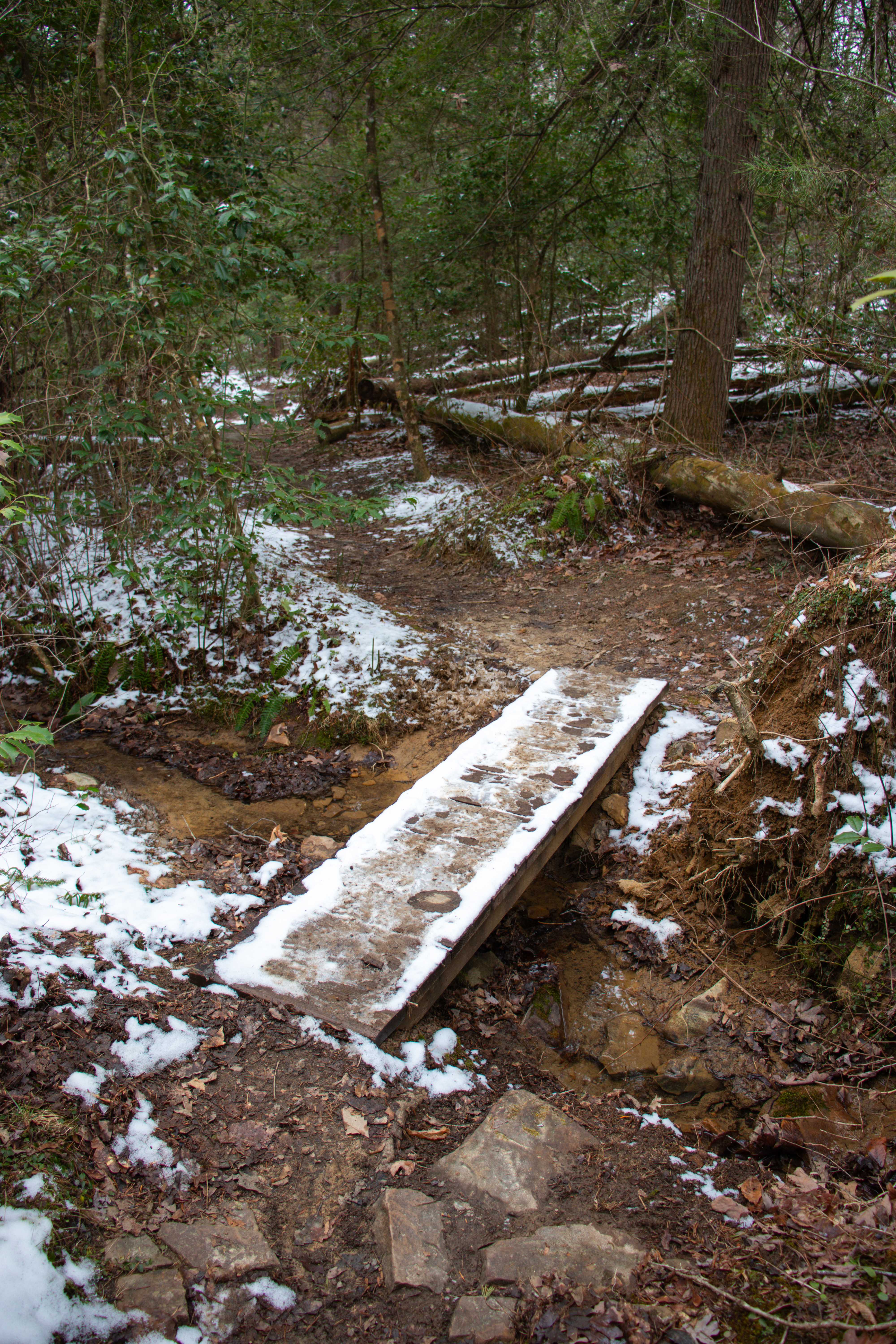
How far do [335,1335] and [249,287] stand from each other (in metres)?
5.37

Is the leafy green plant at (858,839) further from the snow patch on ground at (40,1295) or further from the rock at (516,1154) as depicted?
the snow patch on ground at (40,1295)

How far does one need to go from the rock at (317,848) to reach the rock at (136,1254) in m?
2.06

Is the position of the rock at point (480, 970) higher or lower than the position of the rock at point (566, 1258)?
lower

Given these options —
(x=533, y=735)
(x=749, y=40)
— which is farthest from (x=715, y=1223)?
(x=749, y=40)

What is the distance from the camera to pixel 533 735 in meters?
4.42

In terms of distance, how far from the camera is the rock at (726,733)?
4.16m

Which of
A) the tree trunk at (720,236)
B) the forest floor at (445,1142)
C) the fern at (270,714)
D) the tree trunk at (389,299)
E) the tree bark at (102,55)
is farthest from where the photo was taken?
the tree trunk at (389,299)

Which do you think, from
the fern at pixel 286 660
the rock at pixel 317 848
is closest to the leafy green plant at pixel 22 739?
the rock at pixel 317 848

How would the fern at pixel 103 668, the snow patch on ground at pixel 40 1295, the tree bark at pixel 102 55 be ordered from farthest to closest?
1. the fern at pixel 103 668
2. the tree bark at pixel 102 55
3. the snow patch on ground at pixel 40 1295

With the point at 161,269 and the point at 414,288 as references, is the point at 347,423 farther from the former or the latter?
the point at 161,269

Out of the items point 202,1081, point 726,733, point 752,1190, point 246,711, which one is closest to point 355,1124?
point 202,1081

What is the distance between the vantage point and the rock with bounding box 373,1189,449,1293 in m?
1.92

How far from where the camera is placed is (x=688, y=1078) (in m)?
2.93

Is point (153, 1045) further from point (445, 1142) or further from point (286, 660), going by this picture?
point (286, 660)
